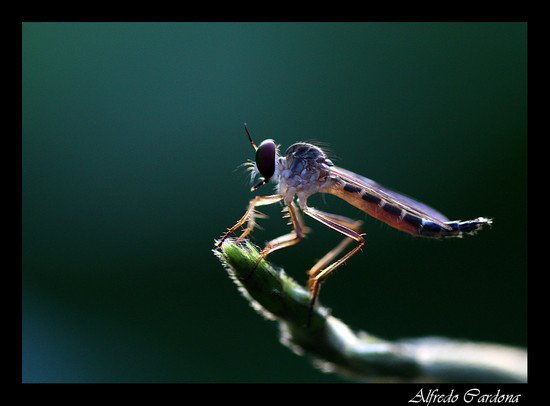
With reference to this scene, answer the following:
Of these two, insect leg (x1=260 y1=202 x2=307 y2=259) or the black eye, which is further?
the black eye

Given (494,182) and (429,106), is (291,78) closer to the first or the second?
(429,106)

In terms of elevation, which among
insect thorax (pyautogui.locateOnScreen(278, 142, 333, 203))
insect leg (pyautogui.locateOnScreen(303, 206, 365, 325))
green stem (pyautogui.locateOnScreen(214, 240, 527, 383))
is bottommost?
green stem (pyautogui.locateOnScreen(214, 240, 527, 383))

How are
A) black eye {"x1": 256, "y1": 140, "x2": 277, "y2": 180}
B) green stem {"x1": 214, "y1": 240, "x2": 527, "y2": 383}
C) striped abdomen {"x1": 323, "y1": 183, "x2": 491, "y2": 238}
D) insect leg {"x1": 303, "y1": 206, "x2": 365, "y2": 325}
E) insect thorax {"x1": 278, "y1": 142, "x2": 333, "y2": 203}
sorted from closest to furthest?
green stem {"x1": 214, "y1": 240, "x2": 527, "y2": 383}
insect leg {"x1": 303, "y1": 206, "x2": 365, "y2": 325}
striped abdomen {"x1": 323, "y1": 183, "x2": 491, "y2": 238}
black eye {"x1": 256, "y1": 140, "x2": 277, "y2": 180}
insect thorax {"x1": 278, "y1": 142, "x2": 333, "y2": 203}

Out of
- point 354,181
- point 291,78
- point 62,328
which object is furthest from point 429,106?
point 62,328

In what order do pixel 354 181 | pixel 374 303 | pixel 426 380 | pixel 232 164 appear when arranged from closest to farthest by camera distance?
pixel 426 380 < pixel 354 181 < pixel 374 303 < pixel 232 164

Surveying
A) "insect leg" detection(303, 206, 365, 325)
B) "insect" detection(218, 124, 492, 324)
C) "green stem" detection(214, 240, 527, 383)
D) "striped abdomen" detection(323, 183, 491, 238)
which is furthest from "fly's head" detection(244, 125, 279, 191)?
"green stem" detection(214, 240, 527, 383)

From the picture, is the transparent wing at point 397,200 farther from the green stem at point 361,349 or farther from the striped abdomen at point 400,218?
the green stem at point 361,349

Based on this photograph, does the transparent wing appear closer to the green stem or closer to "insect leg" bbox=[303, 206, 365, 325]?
"insect leg" bbox=[303, 206, 365, 325]
